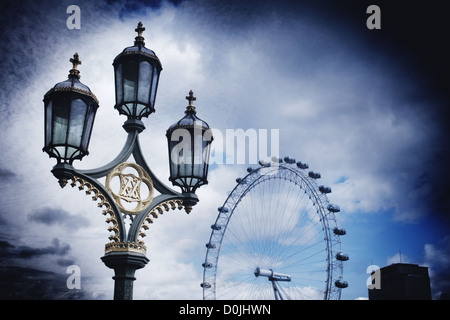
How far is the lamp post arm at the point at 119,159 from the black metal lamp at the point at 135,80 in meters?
0.27

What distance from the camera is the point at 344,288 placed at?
3284 cm

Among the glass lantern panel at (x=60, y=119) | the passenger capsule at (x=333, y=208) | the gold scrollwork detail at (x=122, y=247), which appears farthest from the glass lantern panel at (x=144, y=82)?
the passenger capsule at (x=333, y=208)

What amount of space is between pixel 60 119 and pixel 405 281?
95.9 m

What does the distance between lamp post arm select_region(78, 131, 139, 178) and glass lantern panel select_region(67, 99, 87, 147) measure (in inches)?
12.3

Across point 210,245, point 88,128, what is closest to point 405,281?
point 210,245

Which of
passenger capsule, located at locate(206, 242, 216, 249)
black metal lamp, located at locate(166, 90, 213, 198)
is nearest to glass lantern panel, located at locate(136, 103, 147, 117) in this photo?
black metal lamp, located at locate(166, 90, 213, 198)

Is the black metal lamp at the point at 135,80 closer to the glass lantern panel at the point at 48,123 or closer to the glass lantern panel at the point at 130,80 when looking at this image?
the glass lantern panel at the point at 130,80

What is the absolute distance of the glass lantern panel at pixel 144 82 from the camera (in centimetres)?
544

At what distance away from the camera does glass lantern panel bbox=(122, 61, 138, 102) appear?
543cm

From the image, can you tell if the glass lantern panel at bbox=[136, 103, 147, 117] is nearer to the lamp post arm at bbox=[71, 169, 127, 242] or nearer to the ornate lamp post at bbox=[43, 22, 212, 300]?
the ornate lamp post at bbox=[43, 22, 212, 300]
